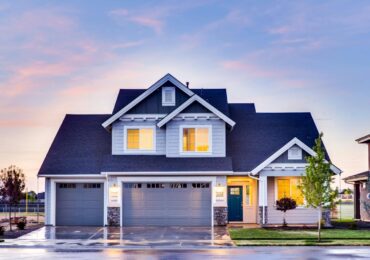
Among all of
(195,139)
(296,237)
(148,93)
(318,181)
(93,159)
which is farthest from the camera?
(93,159)

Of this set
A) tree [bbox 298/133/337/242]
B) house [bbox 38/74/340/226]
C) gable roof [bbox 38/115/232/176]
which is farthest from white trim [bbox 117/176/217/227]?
tree [bbox 298/133/337/242]

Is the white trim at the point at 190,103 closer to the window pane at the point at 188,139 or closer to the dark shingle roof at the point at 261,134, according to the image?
the window pane at the point at 188,139

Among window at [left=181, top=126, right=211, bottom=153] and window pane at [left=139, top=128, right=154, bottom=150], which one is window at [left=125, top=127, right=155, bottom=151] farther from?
window at [left=181, top=126, right=211, bottom=153]

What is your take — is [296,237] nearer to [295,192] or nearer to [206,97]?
[295,192]

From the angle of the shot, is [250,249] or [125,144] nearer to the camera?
[250,249]

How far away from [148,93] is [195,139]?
394cm

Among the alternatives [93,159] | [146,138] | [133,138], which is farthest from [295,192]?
[93,159]

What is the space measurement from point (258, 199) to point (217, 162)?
3399 mm

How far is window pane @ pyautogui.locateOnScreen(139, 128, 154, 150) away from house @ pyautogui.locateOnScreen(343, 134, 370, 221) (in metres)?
14.4

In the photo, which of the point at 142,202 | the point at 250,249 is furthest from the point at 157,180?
the point at 250,249

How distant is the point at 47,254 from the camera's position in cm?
2427

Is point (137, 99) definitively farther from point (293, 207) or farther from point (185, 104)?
point (293, 207)

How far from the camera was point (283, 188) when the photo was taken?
38.6 m

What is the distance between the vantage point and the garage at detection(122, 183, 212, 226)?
37.6 meters
